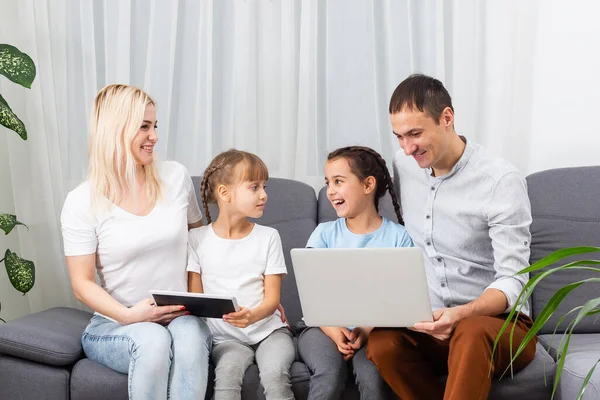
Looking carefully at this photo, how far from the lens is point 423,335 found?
198 centimetres

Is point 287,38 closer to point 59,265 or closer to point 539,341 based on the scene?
point 59,265

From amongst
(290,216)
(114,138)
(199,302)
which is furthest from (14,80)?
(199,302)

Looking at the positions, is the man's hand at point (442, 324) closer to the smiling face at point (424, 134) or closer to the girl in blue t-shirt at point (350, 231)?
the girl in blue t-shirt at point (350, 231)

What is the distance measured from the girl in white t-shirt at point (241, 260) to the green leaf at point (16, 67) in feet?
2.52

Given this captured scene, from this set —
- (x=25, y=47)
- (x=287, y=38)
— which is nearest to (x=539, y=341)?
(x=287, y=38)

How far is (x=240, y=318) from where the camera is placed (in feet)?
6.58

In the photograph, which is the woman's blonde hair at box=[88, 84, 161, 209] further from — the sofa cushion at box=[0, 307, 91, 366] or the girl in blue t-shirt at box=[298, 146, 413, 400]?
the girl in blue t-shirt at box=[298, 146, 413, 400]

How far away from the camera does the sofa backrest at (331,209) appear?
256 centimetres

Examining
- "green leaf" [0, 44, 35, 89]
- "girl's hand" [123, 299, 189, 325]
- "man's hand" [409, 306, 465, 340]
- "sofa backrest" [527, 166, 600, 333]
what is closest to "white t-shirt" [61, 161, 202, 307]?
"girl's hand" [123, 299, 189, 325]

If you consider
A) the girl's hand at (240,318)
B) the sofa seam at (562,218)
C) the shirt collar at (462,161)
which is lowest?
the girl's hand at (240,318)

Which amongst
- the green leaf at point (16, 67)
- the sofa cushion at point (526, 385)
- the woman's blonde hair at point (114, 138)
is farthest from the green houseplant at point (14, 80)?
the sofa cushion at point (526, 385)

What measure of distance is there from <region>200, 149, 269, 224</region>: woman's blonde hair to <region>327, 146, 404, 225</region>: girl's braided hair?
0.21 meters

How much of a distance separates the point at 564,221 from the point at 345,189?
0.79 metres

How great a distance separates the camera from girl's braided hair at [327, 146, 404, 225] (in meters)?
2.20
